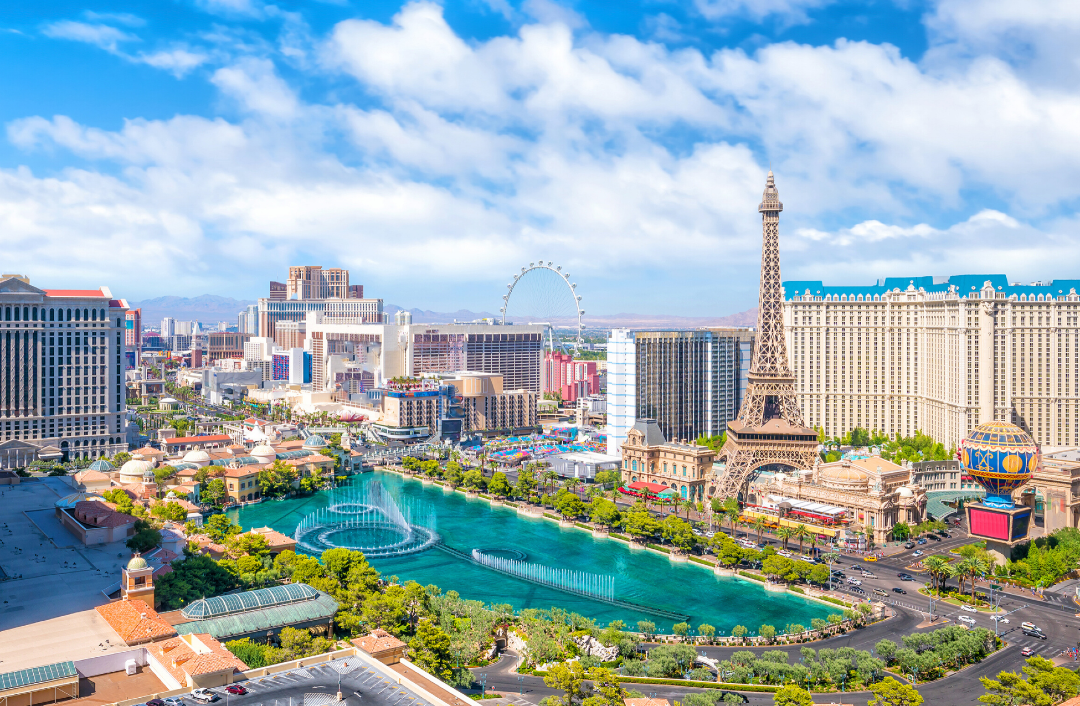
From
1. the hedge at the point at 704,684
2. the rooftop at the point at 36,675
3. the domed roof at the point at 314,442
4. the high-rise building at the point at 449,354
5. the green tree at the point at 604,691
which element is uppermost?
the high-rise building at the point at 449,354

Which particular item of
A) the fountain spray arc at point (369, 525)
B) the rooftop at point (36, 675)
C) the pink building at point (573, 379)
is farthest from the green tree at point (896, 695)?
the pink building at point (573, 379)

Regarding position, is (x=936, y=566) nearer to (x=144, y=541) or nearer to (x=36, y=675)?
(x=36, y=675)

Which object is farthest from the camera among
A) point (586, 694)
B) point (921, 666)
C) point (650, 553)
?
point (650, 553)

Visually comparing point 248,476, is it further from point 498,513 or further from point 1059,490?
point 1059,490

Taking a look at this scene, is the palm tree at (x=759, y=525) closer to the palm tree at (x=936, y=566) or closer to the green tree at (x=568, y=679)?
the palm tree at (x=936, y=566)

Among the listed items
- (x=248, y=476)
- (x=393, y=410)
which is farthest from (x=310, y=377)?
(x=248, y=476)

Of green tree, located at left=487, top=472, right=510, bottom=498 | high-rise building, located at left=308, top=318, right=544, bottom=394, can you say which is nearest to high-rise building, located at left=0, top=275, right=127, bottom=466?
green tree, located at left=487, top=472, right=510, bottom=498

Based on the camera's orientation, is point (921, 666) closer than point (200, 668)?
No
